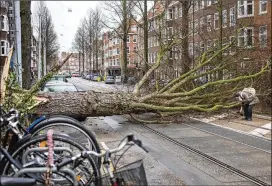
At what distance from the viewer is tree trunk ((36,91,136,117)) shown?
884 cm

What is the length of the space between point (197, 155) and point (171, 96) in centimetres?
437

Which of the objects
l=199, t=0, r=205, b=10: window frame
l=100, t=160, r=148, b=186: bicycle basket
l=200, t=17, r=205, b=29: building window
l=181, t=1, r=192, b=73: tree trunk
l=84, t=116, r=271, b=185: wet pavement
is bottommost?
l=84, t=116, r=271, b=185: wet pavement

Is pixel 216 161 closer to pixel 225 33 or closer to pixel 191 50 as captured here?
pixel 225 33

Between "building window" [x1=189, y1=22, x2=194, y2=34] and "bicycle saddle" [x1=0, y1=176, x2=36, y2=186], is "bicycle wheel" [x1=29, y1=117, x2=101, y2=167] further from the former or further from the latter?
"building window" [x1=189, y1=22, x2=194, y2=34]

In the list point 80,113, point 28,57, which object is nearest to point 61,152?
point 80,113

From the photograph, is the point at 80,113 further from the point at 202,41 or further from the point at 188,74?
the point at 202,41

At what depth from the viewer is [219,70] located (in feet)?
34.9

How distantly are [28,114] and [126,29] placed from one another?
3168cm

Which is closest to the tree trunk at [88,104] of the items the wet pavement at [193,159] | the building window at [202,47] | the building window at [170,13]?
the wet pavement at [193,159]

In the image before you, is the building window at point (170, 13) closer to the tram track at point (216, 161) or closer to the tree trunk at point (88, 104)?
the tree trunk at point (88, 104)

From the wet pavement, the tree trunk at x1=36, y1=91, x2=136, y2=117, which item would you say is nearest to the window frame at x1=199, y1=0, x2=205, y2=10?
the tree trunk at x1=36, y1=91, x2=136, y2=117

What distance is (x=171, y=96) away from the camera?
34.2 feet

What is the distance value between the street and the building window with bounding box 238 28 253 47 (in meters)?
2.97

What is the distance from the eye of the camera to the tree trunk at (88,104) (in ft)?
29.0
